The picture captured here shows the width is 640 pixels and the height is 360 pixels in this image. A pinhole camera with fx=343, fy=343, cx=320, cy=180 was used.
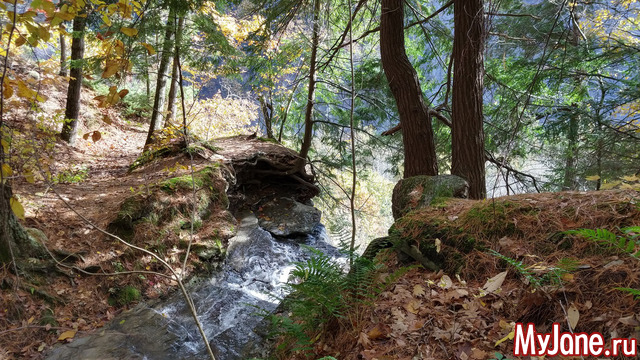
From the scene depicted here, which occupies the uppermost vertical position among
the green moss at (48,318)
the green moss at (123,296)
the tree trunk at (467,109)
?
the tree trunk at (467,109)

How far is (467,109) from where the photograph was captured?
455 centimetres

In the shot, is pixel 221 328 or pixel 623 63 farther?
pixel 623 63

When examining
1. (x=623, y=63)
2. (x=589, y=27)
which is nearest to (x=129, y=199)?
(x=623, y=63)

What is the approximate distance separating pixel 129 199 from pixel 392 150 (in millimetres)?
5766

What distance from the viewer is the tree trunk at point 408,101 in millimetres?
4898

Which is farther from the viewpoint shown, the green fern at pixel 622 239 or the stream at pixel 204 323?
the stream at pixel 204 323

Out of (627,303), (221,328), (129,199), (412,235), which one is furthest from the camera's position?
(129,199)

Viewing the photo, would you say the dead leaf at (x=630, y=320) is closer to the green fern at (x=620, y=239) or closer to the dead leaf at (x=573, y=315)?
the dead leaf at (x=573, y=315)

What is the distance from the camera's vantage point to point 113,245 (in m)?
4.91

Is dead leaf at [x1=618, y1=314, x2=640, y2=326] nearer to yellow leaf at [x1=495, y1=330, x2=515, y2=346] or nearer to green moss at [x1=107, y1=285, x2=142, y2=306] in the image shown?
yellow leaf at [x1=495, y1=330, x2=515, y2=346]

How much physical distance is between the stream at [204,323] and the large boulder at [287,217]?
1473mm

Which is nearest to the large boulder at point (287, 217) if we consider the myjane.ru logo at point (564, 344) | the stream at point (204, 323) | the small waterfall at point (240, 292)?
the small waterfall at point (240, 292)

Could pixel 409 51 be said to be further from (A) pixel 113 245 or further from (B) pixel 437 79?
(A) pixel 113 245

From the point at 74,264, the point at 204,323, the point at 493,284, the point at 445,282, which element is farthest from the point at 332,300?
the point at 74,264
